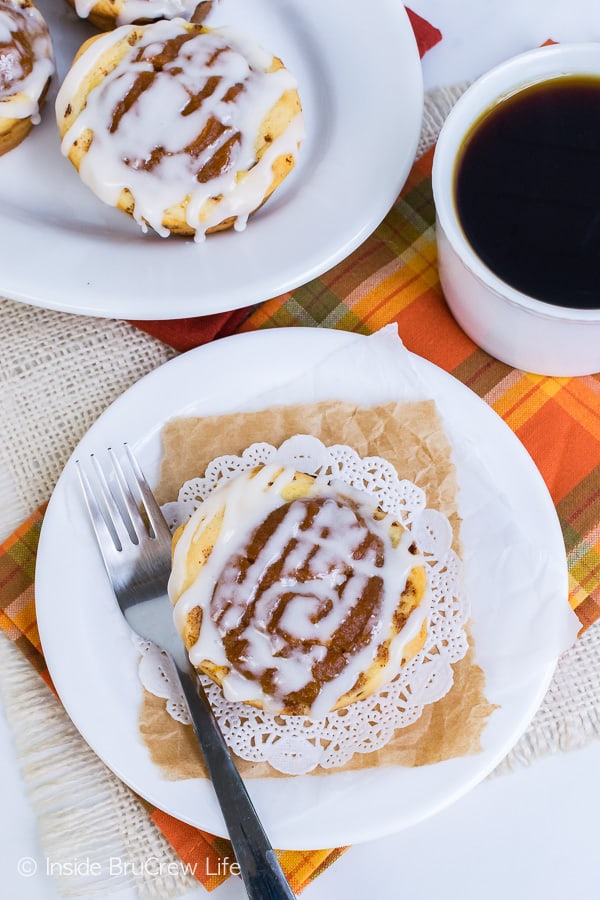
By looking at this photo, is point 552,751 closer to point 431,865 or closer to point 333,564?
point 431,865

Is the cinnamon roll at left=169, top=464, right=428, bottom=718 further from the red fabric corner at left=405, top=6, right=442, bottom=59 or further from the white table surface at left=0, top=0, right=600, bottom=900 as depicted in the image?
the red fabric corner at left=405, top=6, right=442, bottom=59

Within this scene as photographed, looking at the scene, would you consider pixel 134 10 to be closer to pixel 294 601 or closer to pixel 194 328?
pixel 194 328

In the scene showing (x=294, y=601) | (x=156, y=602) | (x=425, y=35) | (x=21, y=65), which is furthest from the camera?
(x=425, y=35)

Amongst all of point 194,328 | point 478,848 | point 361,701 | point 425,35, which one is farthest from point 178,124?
point 478,848

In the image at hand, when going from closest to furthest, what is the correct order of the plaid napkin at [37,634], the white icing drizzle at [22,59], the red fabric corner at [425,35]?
the plaid napkin at [37,634] → the white icing drizzle at [22,59] → the red fabric corner at [425,35]

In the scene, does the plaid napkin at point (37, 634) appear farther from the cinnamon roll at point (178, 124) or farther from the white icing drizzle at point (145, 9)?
the white icing drizzle at point (145, 9)

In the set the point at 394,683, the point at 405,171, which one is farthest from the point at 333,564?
the point at 405,171

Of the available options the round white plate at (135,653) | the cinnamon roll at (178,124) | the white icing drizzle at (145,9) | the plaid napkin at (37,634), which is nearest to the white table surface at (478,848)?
the plaid napkin at (37,634)
